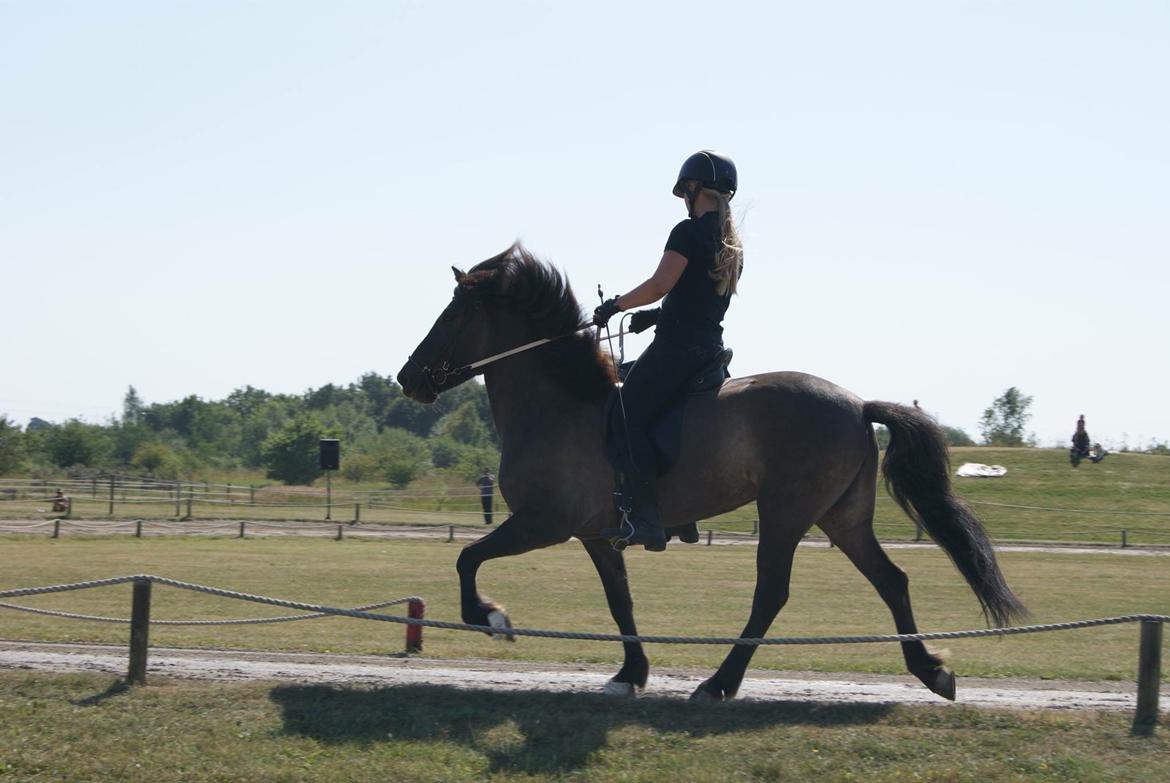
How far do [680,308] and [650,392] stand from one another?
716 mm

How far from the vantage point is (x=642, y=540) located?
30.2 ft

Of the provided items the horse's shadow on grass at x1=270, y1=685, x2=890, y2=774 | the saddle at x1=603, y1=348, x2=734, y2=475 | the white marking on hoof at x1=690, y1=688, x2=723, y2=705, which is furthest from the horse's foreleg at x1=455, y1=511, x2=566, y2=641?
the white marking on hoof at x1=690, y1=688, x2=723, y2=705

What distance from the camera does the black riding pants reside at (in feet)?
30.4

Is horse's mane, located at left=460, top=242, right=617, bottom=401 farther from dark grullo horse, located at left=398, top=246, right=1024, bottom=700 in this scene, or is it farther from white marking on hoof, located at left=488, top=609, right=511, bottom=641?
white marking on hoof, located at left=488, top=609, right=511, bottom=641

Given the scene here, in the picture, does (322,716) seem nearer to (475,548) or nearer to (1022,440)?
(475,548)

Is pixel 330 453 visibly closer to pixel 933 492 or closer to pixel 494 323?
pixel 494 323

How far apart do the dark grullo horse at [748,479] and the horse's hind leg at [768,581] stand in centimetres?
1

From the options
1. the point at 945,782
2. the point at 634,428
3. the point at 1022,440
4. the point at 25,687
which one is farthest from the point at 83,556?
the point at 1022,440

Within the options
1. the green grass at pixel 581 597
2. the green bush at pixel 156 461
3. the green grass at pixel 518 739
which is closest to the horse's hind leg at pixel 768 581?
the green grass at pixel 518 739

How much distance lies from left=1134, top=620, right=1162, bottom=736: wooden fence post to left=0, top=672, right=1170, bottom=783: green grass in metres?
0.14

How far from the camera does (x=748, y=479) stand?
949 centimetres

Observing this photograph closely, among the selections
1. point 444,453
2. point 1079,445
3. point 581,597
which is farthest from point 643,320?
point 444,453

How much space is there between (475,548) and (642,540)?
1283 millimetres

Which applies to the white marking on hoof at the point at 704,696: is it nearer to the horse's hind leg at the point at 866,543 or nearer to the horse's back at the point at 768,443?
the horse's back at the point at 768,443
